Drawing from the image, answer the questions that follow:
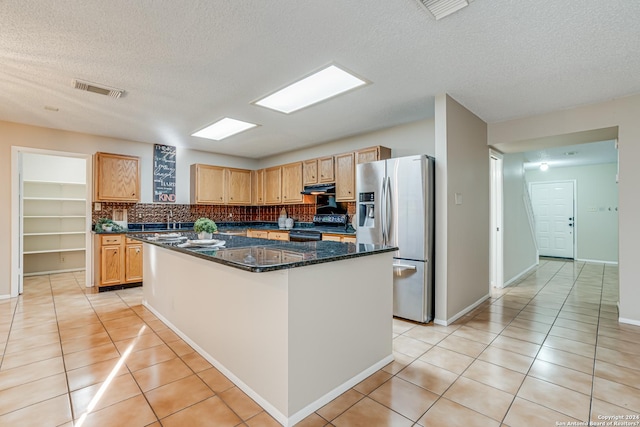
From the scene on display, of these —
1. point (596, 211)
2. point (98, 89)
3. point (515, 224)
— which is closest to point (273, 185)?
point (98, 89)

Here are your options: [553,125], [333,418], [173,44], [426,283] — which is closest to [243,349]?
[333,418]

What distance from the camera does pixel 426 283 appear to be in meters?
3.23

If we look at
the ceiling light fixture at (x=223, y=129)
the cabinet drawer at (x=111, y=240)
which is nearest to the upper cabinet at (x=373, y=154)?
the ceiling light fixture at (x=223, y=129)

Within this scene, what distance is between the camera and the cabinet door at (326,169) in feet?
16.8

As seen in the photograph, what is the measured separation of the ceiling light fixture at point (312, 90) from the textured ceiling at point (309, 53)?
0.14 m

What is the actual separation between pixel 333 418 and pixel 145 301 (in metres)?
3.13

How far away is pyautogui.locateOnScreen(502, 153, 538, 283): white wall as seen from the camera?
4.99m

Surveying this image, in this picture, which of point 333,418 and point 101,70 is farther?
point 101,70

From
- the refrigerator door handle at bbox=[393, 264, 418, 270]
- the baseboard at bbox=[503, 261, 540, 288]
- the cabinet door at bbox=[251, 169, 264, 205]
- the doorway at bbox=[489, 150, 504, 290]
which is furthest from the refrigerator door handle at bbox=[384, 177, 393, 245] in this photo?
the cabinet door at bbox=[251, 169, 264, 205]

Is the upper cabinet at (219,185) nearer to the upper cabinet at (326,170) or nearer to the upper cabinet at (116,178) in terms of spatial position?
the upper cabinet at (116,178)

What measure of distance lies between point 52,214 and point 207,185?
3027 millimetres

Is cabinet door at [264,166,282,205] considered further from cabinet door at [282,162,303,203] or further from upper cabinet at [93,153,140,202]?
upper cabinet at [93,153,140,202]

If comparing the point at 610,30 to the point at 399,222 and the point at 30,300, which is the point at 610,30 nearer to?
the point at 399,222

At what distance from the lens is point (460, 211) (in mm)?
3535
